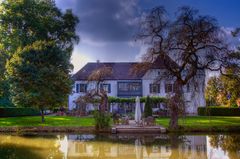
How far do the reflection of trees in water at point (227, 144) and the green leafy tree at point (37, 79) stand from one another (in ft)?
46.1

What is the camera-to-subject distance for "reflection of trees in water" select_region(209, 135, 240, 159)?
46.3 feet

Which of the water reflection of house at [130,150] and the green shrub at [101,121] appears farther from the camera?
the green shrub at [101,121]

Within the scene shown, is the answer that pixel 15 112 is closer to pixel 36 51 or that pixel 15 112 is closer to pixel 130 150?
pixel 36 51

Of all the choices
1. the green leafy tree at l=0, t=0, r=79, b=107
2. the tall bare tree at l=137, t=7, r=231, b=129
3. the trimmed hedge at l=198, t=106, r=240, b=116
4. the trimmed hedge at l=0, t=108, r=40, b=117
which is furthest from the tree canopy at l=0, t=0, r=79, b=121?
the trimmed hedge at l=198, t=106, r=240, b=116

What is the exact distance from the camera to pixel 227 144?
55.7ft

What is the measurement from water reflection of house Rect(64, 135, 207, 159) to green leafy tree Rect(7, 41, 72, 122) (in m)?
10.0

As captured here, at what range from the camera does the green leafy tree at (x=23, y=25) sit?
33969 millimetres

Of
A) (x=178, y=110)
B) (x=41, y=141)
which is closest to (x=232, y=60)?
(x=178, y=110)

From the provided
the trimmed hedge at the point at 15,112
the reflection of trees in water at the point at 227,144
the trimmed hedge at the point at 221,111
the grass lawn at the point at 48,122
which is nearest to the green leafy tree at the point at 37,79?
the grass lawn at the point at 48,122

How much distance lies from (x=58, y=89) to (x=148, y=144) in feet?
43.6

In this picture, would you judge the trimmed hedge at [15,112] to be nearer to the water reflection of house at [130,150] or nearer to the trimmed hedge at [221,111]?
the water reflection of house at [130,150]

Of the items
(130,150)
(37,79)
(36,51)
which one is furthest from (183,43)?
(36,51)

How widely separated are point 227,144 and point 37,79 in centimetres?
1696

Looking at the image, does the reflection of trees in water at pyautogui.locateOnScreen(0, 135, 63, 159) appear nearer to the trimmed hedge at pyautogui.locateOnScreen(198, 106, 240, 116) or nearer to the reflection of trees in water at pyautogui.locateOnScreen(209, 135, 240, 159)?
the reflection of trees in water at pyautogui.locateOnScreen(209, 135, 240, 159)
